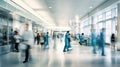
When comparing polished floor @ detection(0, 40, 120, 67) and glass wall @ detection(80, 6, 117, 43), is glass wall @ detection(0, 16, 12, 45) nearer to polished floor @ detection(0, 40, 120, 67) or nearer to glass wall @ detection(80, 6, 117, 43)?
polished floor @ detection(0, 40, 120, 67)

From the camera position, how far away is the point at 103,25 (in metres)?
27.0

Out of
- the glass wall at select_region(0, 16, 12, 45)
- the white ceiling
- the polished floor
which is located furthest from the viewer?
the white ceiling

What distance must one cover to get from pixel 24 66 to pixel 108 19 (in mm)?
16811

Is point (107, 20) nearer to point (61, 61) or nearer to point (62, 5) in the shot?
A: point (62, 5)

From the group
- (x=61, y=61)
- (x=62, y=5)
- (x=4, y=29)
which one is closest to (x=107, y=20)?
(x=62, y=5)

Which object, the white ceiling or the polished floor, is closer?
the polished floor

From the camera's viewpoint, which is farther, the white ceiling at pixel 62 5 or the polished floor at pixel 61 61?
the white ceiling at pixel 62 5

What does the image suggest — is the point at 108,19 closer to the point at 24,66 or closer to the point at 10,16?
the point at 10,16

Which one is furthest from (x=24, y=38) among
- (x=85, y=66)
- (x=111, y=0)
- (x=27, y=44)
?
(x=111, y=0)

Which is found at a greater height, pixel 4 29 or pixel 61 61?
pixel 4 29

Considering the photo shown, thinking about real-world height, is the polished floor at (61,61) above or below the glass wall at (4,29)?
below

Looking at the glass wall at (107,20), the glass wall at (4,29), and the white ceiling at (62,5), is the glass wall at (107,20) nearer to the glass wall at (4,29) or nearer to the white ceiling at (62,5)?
the white ceiling at (62,5)

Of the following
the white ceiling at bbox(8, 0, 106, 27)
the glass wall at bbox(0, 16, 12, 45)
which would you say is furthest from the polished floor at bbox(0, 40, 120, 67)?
the white ceiling at bbox(8, 0, 106, 27)

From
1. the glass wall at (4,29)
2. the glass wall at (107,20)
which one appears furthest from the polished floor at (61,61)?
the glass wall at (107,20)
